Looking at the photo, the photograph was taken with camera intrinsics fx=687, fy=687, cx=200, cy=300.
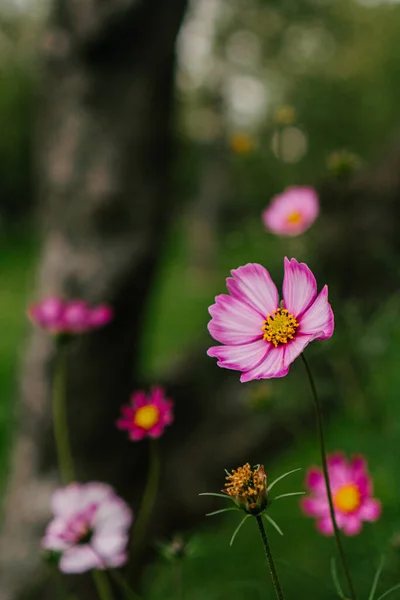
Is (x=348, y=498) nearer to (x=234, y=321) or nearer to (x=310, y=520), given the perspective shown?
(x=234, y=321)

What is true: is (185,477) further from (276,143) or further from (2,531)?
(276,143)

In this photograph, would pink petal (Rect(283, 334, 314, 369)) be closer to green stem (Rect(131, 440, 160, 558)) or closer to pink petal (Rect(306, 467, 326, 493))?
pink petal (Rect(306, 467, 326, 493))

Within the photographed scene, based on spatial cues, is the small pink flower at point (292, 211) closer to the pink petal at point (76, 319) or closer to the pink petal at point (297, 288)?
the pink petal at point (76, 319)

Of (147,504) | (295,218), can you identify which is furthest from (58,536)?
(147,504)

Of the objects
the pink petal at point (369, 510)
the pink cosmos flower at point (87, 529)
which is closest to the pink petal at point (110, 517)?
the pink cosmos flower at point (87, 529)

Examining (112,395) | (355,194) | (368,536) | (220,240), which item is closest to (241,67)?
(220,240)

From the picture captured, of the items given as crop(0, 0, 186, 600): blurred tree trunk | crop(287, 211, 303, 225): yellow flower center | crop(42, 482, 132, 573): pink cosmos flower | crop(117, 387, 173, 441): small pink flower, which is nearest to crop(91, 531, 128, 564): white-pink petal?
crop(42, 482, 132, 573): pink cosmos flower
